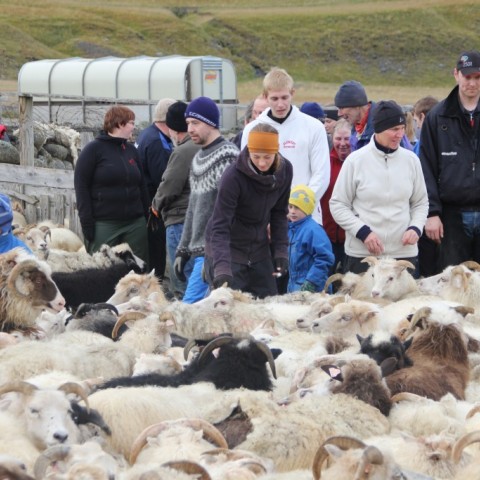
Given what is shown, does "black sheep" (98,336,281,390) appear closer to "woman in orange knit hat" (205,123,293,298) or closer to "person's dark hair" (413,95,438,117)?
"woman in orange knit hat" (205,123,293,298)

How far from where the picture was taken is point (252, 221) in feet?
27.5

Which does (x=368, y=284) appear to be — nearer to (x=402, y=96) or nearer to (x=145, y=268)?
(x=145, y=268)

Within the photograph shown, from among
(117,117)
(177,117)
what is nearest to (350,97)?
(177,117)

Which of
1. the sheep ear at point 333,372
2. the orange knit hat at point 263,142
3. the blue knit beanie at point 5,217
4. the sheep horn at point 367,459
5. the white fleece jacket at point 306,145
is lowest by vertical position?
the sheep ear at point 333,372

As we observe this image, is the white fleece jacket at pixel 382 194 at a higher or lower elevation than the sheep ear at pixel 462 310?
higher

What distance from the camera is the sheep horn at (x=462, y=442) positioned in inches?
199

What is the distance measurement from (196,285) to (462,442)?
4.36 meters

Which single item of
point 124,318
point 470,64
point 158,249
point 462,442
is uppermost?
point 470,64

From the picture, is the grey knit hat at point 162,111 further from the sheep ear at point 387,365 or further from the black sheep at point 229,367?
the sheep ear at point 387,365

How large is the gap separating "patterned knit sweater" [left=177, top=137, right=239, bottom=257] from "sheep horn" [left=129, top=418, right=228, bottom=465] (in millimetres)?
3594

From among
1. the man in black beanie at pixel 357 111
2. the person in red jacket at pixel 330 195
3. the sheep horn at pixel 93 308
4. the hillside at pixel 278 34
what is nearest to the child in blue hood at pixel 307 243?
the person in red jacket at pixel 330 195

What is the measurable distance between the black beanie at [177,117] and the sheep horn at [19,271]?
93.7 inches

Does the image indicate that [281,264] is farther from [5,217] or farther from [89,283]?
[89,283]

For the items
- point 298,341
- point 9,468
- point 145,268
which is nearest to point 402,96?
point 145,268
